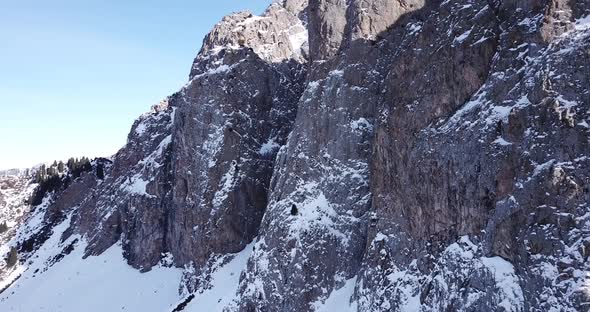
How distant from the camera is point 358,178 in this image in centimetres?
3953

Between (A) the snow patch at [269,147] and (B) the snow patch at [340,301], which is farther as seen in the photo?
(A) the snow patch at [269,147]

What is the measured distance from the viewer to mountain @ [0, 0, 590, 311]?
24562mm

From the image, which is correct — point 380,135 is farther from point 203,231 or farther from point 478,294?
point 203,231

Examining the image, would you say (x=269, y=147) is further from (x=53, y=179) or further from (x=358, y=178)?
(x=53, y=179)

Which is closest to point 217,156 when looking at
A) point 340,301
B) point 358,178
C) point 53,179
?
point 358,178

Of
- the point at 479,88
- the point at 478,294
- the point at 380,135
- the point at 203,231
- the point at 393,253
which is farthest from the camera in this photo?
the point at 203,231

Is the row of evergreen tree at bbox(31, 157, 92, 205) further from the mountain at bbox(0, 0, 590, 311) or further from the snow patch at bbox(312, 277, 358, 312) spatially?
the snow patch at bbox(312, 277, 358, 312)

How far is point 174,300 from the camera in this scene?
5362 centimetres

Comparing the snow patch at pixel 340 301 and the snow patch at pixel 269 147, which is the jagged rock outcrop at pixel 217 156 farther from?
the snow patch at pixel 340 301

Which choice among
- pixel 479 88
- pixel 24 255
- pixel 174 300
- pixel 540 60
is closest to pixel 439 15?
pixel 479 88

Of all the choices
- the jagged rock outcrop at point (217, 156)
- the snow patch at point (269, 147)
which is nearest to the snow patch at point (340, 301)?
the jagged rock outcrop at point (217, 156)

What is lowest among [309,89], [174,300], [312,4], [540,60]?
[174,300]

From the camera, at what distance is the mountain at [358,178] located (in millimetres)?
24562

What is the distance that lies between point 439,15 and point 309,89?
48.8 feet
